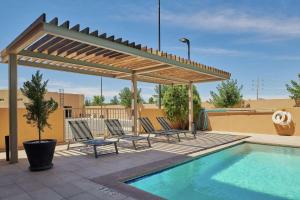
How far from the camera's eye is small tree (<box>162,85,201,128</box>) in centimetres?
1323

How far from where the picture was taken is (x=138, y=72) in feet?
31.1

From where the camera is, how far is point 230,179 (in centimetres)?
516

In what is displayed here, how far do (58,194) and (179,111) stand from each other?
33.3 feet

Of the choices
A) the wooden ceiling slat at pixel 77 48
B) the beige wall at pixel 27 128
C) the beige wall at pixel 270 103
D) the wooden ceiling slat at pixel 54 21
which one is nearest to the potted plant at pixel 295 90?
the beige wall at pixel 270 103

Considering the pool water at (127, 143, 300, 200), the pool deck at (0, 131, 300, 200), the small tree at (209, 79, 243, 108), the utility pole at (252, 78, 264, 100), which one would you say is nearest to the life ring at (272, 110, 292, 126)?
the pool water at (127, 143, 300, 200)

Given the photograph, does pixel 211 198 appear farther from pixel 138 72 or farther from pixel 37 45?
pixel 138 72

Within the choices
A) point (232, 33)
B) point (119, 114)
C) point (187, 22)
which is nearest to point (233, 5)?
point (187, 22)

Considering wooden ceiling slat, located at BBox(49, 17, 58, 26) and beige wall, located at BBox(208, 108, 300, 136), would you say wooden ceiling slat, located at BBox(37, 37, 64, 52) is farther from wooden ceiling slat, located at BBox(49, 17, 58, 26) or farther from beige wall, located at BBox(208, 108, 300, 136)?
beige wall, located at BBox(208, 108, 300, 136)

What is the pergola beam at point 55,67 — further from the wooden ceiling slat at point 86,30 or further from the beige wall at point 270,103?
the beige wall at point 270,103

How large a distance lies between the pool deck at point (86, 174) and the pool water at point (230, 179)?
0.32 metres

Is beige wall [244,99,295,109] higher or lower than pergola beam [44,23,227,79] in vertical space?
lower

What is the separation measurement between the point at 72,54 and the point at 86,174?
3.61 meters

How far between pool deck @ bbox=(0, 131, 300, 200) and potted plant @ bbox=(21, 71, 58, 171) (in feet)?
0.87

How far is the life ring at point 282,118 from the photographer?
→ 36.4 feet
